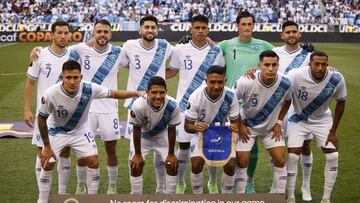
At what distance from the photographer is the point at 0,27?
37.7 m

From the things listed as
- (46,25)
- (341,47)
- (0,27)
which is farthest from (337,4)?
(0,27)

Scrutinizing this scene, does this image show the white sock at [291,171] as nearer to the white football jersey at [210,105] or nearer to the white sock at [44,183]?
the white football jersey at [210,105]

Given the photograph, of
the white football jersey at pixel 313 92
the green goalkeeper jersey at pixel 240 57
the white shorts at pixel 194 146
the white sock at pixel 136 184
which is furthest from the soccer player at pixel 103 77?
the white football jersey at pixel 313 92

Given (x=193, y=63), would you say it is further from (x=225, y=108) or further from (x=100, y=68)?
(x=100, y=68)

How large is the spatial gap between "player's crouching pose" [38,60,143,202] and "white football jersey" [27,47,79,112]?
506mm

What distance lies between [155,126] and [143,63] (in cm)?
110

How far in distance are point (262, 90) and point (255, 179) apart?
2.06 metres

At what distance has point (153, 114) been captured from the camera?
711 cm

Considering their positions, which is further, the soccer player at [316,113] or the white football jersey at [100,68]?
the white football jersey at [100,68]

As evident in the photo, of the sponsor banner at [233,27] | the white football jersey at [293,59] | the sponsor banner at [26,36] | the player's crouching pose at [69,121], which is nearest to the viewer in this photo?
the player's crouching pose at [69,121]

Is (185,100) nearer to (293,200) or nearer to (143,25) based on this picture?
(143,25)

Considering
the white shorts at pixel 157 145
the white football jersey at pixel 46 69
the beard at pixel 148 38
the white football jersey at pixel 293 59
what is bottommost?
Answer: the white shorts at pixel 157 145

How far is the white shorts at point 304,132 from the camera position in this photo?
749cm

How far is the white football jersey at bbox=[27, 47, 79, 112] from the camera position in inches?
296
